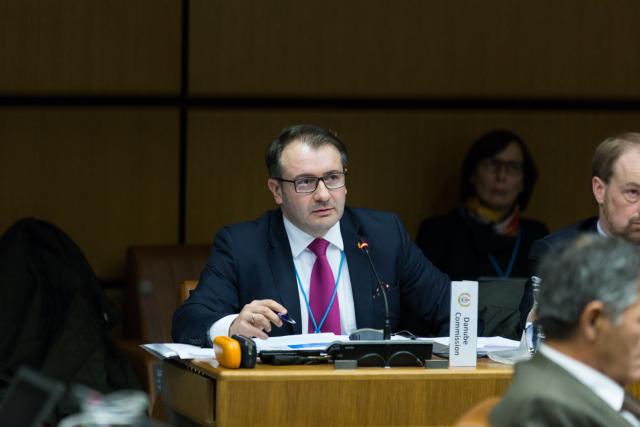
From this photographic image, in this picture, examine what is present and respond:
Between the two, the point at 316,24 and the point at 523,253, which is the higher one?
the point at 316,24

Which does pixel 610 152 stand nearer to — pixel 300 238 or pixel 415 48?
pixel 300 238

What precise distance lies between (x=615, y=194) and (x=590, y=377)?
6.50 ft

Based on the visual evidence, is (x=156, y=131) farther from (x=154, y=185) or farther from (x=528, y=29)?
(x=528, y=29)

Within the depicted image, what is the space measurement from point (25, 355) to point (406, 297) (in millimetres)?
1560

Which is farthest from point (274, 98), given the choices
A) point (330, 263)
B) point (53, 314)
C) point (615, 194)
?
point (615, 194)

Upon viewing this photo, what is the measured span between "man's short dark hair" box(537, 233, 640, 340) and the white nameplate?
1.13 m

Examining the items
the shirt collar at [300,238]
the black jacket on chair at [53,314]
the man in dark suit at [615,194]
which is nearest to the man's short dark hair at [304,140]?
the shirt collar at [300,238]

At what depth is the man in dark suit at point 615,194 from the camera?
14.8 ft

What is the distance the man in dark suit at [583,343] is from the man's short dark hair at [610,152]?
6.40ft

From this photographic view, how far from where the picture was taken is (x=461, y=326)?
3807 millimetres

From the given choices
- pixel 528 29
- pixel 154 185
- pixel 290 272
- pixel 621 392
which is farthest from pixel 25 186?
pixel 621 392

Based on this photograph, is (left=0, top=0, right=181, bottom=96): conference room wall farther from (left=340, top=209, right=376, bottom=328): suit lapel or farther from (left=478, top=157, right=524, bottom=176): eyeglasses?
(left=340, top=209, right=376, bottom=328): suit lapel

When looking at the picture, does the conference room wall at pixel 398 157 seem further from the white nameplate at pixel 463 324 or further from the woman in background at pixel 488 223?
the white nameplate at pixel 463 324

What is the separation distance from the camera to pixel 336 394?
12.0 feet
